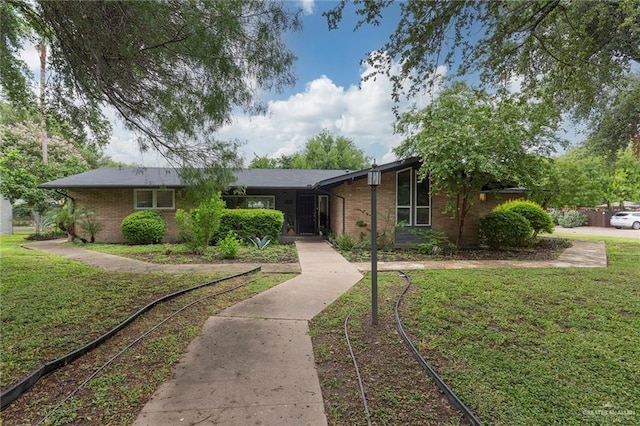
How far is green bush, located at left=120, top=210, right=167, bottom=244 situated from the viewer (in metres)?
12.3

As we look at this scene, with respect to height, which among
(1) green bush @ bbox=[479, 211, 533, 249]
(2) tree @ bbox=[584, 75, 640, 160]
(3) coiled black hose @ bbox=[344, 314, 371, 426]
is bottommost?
(3) coiled black hose @ bbox=[344, 314, 371, 426]

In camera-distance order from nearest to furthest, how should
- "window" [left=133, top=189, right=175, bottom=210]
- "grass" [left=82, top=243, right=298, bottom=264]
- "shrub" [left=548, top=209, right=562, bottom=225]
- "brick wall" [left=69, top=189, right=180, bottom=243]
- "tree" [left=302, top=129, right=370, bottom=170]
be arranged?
1. "grass" [left=82, top=243, right=298, bottom=264]
2. "brick wall" [left=69, top=189, right=180, bottom=243]
3. "window" [left=133, top=189, right=175, bottom=210]
4. "shrub" [left=548, top=209, right=562, bottom=225]
5. "tree" [left=302, top=129, right=370, bottom=170]

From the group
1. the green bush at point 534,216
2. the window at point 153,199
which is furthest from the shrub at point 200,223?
the green bush at point 534,216

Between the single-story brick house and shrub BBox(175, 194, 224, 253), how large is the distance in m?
0.86

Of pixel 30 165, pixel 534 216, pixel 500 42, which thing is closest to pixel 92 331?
pixel 500 42

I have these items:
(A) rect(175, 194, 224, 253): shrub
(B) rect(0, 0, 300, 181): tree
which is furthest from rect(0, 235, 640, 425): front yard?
(A) rect(175, 194, 224, 253): shrub

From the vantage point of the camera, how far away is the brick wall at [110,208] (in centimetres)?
1348

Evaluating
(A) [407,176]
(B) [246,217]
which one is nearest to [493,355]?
(A) [407,176]

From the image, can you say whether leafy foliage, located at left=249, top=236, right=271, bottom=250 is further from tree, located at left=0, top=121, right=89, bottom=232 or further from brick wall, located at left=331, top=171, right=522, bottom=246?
tree, located at left=0, top=121, right=89, bottom=232

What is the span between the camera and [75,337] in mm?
3785

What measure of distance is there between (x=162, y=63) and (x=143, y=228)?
30.6 feet

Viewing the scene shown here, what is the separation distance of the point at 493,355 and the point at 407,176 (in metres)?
8.81

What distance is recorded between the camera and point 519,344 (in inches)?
149

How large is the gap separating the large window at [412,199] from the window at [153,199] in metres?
9.29
